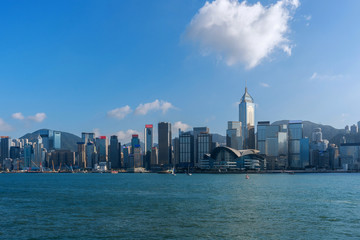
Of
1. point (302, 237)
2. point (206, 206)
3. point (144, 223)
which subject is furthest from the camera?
point (206, 206)

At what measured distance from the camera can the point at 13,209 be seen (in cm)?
7012

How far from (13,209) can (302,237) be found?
5150 cm

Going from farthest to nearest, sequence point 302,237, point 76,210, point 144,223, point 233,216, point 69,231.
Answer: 1. point 76,210
2. point 233,216
3. point 144,223
4. point 69,231
5. point 302,237

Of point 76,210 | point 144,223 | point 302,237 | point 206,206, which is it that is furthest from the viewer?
point 206,206

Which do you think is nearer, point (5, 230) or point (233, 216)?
point (5, 230)

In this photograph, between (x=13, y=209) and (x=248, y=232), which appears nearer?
(x=248, y=232)

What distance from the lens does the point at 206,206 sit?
7212cm

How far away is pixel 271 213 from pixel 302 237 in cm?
1808

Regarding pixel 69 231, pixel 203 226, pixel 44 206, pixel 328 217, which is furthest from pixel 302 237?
pixel 44 206

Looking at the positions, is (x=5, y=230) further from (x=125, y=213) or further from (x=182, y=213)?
(x=182, y=213)

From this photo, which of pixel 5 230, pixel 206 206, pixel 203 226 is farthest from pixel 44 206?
pixel 203 226

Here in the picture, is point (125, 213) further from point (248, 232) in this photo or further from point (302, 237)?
point (302, 237)

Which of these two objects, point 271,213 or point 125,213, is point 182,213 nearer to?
point 125,213

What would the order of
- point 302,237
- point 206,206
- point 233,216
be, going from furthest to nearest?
1. point 206,206
2. point 233,216
3. point 302,237
